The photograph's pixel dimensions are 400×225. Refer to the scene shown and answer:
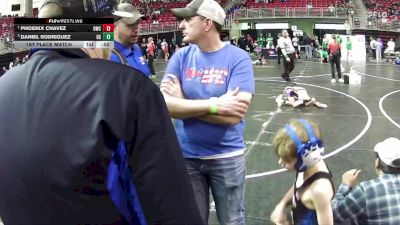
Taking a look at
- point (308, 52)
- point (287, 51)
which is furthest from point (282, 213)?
point (308, 52)

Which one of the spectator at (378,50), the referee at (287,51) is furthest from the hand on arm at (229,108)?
the spectator at (378,50)

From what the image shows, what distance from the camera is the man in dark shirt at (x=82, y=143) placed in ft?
3.45

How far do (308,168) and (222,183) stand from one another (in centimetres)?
52

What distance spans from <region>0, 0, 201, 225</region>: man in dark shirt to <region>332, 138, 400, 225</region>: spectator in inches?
82.0

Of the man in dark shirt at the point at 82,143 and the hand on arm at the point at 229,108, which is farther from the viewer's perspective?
the hand on arm at the point at 229,108

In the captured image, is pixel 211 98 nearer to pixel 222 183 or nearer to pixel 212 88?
pixel 212 88

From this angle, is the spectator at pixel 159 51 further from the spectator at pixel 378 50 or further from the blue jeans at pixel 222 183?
the blue jeans at pixel 222 183

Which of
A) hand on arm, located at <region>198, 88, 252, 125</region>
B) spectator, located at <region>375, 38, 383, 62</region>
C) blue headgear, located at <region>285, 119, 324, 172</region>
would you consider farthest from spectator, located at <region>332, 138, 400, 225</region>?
spectator, located at <region>375, 38, 383, 62</region>

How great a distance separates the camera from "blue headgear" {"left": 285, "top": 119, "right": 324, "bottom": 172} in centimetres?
249

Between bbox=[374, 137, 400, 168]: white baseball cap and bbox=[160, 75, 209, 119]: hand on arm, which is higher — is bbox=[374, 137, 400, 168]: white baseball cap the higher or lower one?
the lower one

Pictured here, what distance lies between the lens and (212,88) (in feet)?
8.47

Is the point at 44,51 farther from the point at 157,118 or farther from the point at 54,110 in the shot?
the point at 157,118
